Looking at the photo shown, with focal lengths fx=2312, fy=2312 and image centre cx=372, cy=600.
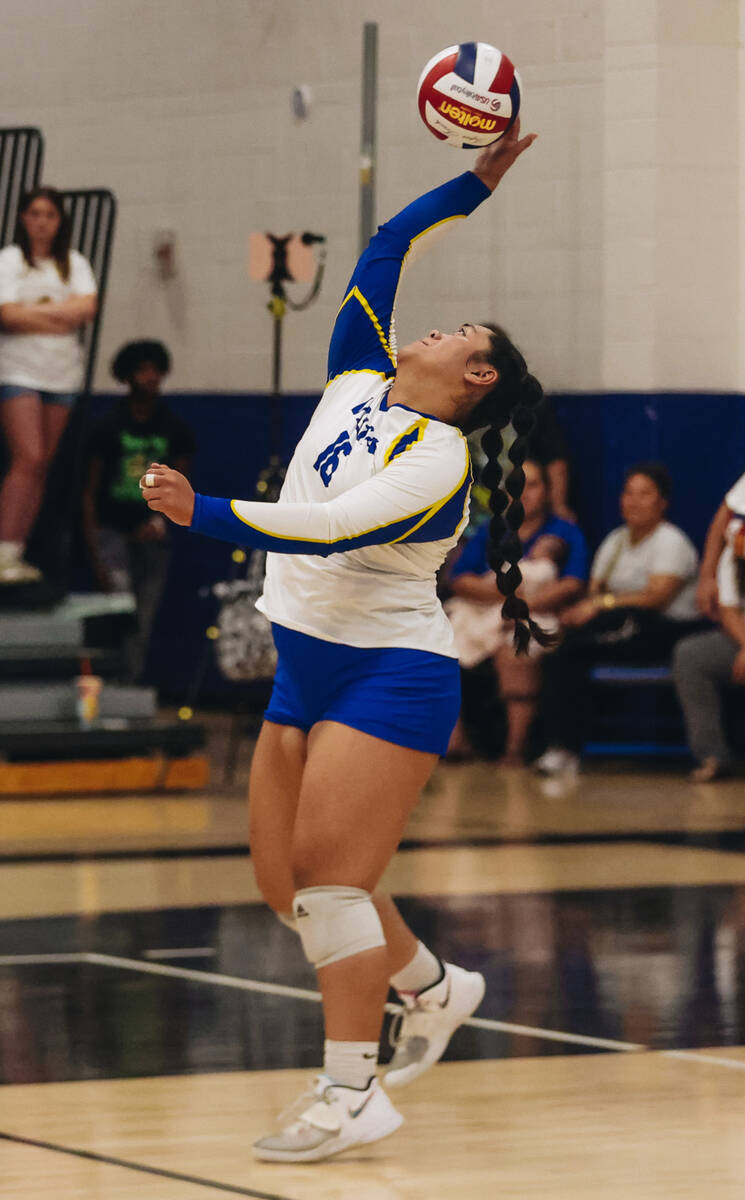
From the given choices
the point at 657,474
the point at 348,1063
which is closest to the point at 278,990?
the point at 348,1063

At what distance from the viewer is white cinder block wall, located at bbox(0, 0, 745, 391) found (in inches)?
450

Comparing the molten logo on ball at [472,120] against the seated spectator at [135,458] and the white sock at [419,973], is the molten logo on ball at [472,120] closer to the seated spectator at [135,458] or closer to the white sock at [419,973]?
the white sock at [419,973]

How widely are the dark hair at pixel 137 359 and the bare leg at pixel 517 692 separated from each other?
237 centimetres

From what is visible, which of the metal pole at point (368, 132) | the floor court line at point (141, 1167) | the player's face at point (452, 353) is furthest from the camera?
the metal pole at point (368, 132)

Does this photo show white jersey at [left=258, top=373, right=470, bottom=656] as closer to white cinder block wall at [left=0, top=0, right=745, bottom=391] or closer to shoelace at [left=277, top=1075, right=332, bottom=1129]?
shoelace at [left=277, top=1075, right=332, bottom=1129]

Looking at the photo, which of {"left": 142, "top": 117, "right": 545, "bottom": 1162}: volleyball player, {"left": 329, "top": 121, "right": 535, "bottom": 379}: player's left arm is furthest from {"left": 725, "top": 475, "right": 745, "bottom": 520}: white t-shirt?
{"left": 142, "top": 117, "right": 545, "bottom": 1162}: volleyball player

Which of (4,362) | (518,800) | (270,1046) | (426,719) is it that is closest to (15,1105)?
(270,1046)

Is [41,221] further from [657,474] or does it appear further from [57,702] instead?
[657,474]

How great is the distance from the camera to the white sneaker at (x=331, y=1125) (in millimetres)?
4285

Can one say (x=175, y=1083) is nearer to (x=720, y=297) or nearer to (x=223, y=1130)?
(x=223, y=1130)

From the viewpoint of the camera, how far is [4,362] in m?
10.4

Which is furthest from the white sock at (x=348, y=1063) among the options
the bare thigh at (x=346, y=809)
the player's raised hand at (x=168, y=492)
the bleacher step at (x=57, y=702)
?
the bleacher step at (x=57, y=702)

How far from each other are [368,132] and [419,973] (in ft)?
25.6

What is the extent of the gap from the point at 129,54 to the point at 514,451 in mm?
9741
